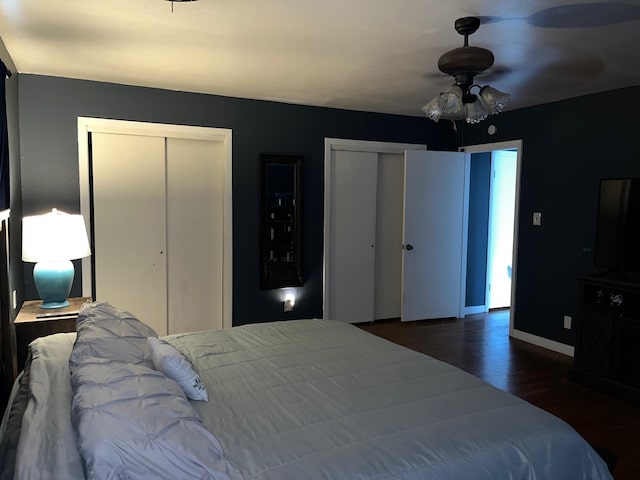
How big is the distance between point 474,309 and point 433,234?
1225 mm

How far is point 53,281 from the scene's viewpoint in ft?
10.8

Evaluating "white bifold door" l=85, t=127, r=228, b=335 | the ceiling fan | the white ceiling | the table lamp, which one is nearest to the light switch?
the white ceiling

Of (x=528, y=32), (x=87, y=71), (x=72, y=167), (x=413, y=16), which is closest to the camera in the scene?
(x=413, y=16)

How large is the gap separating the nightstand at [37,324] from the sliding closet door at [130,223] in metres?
1.03

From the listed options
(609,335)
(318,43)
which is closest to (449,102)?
(318,43)

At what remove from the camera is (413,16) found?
247 cm

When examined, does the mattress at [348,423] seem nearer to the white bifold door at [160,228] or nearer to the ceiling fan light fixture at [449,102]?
the ceiling fan light fixture at [449,102]

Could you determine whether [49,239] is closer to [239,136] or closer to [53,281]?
[53,281]

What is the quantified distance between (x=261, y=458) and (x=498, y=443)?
0.81m

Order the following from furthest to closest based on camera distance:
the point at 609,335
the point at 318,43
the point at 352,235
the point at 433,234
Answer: the point at 433,234, the point at 352,235, the point at 609,335, the point at 318,43

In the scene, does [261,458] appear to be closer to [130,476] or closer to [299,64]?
[130,476]

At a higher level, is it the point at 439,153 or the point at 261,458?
the point at 439,153

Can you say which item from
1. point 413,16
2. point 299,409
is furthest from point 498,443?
point 413,16

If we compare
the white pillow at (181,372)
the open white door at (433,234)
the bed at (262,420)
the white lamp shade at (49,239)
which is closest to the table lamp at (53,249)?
the white lamp shade at (49,239)
